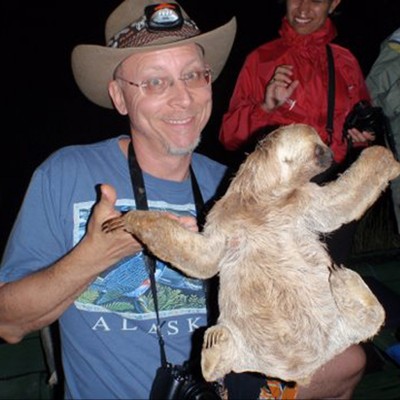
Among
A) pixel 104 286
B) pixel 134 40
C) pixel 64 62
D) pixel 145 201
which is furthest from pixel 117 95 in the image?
pixel 64 62

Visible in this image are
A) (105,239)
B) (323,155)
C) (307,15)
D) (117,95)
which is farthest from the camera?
(307,15)

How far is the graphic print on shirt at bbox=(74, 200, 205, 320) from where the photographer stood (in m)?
2.09

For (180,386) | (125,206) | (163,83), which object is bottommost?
(180,386)

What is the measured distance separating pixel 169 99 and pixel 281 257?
892 millimetres

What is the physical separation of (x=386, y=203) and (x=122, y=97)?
4771 mm

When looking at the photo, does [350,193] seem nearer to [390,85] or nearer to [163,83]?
[163,83]

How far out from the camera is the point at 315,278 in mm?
1407

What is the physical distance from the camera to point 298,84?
9.26 feet

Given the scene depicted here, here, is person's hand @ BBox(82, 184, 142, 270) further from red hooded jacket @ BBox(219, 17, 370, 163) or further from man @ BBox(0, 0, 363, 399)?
red hooded jacket @ BBox(219, 17, 370, 163)

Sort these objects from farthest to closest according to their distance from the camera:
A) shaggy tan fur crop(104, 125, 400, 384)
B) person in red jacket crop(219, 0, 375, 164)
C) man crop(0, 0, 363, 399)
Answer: person in red jacket crop(219, 0, 375, 164) < man crop(0, 0, 363, 399) < shaggy tan fur crop(104, 125, 400, 384)

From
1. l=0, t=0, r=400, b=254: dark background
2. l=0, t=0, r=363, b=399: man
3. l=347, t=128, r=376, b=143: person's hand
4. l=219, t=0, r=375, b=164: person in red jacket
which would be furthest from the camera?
l=0, t=0, r=400, b=254: dark background

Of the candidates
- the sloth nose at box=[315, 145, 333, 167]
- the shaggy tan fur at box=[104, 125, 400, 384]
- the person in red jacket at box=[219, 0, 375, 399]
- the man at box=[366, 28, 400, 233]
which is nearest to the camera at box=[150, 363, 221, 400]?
the shaggy tan fur at box=[104, 125, 400, 384]

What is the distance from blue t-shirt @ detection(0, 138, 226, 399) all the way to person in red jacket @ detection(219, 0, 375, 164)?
2.67ft

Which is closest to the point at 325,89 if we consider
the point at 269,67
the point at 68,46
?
the point at 269,67
